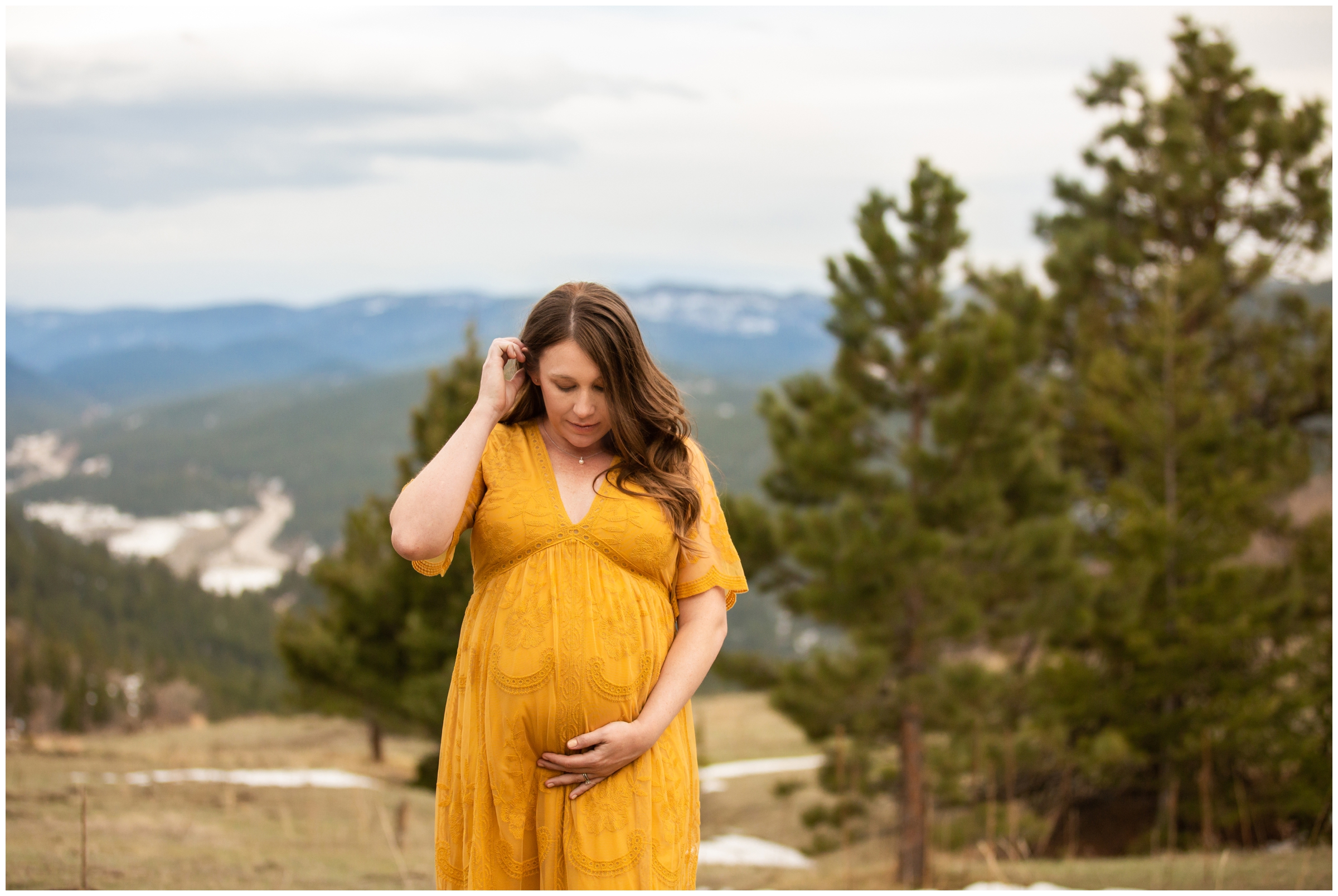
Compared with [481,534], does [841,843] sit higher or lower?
lower

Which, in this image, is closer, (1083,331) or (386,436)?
(1083,331)

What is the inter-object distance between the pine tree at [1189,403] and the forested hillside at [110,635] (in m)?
44.4

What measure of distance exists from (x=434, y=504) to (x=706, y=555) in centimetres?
63

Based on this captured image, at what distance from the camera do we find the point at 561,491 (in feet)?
7.38

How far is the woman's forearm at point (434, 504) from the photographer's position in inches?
83.3

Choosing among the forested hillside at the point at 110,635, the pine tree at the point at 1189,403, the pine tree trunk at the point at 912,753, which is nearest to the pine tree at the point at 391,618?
the pine tree trunk at the point at 912,753

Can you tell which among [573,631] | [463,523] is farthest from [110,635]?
[573,631]

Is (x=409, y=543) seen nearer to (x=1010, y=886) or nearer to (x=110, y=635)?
(x=1010, y=886)

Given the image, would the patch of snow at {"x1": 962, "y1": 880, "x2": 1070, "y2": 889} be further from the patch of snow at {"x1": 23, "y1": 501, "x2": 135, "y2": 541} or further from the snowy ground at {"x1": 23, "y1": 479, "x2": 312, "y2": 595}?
the patch of snow at {"x1": 23, "y1": 501, "x2": 135, "y2": 541}

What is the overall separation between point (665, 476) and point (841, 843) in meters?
9.88

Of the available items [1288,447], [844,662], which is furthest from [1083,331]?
[844,662]

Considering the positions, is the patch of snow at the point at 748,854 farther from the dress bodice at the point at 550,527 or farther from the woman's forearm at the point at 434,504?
the woman's forearm at the point at 434,504

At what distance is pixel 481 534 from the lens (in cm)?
223

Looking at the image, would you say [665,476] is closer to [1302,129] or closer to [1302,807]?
[1302,807]
